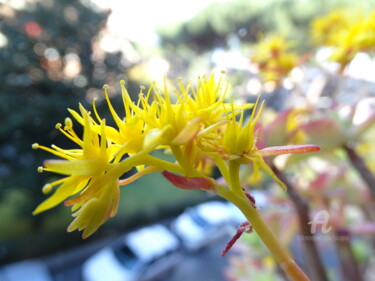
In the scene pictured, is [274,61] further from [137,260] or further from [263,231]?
[137,260]

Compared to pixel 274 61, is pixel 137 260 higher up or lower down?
lower down

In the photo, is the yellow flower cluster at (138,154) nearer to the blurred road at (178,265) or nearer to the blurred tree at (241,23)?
the blurred road at (178,265)

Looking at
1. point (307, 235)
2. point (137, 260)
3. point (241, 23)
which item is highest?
point (241, 23)

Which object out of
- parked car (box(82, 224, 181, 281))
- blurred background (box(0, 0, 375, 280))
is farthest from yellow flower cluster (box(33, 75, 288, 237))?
parked car (box(82, 224, 181, 281))

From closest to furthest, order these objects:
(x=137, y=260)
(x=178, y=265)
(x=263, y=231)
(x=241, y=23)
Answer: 1. (x=263, y=231)
2. (x=137, y=260)
3. (x=178, y=265)
4. (x=241, y=23)

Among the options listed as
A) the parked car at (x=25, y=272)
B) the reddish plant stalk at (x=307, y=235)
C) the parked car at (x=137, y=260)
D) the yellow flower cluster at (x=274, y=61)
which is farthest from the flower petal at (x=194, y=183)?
the parked car at (x=25, y=272)

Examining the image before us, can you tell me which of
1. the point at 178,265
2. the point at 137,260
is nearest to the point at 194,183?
the point at 137,260

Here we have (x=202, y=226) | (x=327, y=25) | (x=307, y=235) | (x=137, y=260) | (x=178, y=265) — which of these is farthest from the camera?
(x=178, y=265)
